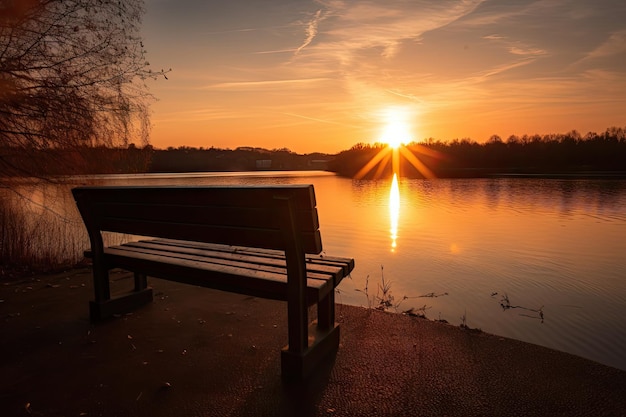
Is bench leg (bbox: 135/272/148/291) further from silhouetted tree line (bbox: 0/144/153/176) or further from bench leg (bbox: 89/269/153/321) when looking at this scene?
silhouetted tree line (bbox: 0/144/153/176)

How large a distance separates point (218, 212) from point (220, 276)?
0.53m

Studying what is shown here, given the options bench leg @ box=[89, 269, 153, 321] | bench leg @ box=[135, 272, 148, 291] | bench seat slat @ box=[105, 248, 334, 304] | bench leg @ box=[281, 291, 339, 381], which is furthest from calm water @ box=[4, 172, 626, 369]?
bench seat slat @ box=[105, 248, 334, 304]

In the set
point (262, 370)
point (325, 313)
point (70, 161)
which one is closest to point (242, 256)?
point (325, 313)

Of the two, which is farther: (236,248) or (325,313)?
(236,248)

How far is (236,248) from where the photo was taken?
3.99 m

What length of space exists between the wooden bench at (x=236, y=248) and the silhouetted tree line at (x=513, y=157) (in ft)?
228

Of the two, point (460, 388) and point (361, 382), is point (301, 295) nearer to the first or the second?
point (361, 382)

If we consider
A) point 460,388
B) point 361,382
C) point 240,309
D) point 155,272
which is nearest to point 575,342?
point 460,388

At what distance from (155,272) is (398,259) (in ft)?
25.8

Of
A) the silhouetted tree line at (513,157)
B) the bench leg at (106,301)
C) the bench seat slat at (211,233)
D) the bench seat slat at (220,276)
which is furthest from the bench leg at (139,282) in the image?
the silhouetted tree line at (513,157)

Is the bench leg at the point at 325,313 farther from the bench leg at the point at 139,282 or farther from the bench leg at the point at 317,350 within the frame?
the bench leg at the point at 139,282

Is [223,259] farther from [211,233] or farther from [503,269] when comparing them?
[503,269]

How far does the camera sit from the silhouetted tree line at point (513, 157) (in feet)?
229

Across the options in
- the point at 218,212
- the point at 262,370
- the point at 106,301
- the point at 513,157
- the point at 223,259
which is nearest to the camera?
the point at 218,212
